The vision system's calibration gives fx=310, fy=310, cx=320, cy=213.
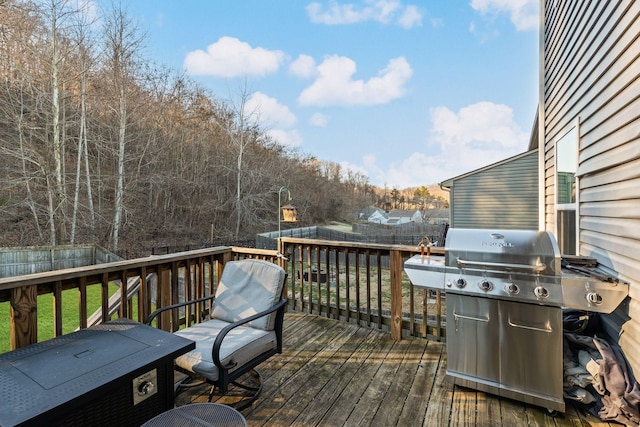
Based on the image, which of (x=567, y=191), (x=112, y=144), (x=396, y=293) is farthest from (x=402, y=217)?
(x=396, y=293)

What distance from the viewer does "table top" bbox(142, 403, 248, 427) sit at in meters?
1.36

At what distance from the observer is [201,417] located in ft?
4.64

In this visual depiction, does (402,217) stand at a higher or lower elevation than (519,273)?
lower

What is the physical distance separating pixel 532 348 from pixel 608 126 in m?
1.81

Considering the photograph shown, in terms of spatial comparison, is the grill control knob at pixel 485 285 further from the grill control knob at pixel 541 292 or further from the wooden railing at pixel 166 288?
the wooden railing at pixel 166 288

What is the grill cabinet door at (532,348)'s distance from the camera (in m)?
2.08

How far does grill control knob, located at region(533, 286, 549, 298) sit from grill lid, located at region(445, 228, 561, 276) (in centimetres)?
10

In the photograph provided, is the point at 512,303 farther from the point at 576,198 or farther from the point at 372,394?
the point at 576,198

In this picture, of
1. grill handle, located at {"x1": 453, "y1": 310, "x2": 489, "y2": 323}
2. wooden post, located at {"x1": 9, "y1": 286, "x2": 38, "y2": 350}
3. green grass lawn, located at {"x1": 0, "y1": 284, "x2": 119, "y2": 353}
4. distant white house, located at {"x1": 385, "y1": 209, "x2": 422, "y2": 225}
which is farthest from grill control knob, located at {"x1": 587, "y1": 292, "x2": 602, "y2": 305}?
distant white house, located at {"x1": 385, "y1": 209, "x2": 422, "y2": 225}

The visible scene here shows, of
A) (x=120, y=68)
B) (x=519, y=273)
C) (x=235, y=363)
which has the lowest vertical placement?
(x=235, y=363)

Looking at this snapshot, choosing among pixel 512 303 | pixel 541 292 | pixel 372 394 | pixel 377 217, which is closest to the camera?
pixel 541 292

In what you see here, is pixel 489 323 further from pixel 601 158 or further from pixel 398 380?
pixel 601 158

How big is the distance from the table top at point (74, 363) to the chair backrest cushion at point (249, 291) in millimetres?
744

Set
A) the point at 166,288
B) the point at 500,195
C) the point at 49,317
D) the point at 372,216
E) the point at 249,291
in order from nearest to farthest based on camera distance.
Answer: the point at 249,291 → the point at 166,288 → the point at 49,317 → the point at 500,195 → the point at 372,216
